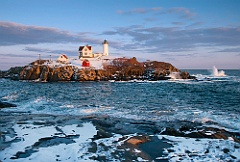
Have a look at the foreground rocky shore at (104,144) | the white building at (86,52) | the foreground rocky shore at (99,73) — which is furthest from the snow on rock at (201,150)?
the white building at (86,52)

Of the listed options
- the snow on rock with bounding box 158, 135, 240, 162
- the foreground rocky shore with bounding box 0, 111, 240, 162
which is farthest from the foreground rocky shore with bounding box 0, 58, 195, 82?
the snow on rock with bounding box 158, 135, 240, 162

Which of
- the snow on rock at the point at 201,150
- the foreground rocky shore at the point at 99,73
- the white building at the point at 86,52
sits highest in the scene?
the white building at the point at 86,52

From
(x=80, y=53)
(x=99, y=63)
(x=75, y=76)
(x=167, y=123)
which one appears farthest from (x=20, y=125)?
(x=80, y=53)

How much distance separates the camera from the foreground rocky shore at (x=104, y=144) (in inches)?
313

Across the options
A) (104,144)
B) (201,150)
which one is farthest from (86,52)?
(201,150)

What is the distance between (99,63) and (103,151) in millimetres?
78403

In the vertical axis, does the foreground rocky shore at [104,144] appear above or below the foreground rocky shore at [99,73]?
below

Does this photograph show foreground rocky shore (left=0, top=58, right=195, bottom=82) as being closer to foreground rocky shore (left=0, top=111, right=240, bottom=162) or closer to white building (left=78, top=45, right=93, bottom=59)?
white building (left=78, top=45, right=93, bottom=59)

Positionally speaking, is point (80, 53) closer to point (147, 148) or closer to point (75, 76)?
point (75, 76)

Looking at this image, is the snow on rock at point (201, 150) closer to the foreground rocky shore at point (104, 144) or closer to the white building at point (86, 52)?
the foreground rocky shore at point (104, 144)

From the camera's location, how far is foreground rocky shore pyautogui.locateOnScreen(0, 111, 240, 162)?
313 inches

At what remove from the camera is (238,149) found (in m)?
8.73

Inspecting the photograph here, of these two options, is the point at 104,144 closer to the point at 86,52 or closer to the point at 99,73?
the point at 99,73

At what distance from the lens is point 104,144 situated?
9180 mm
